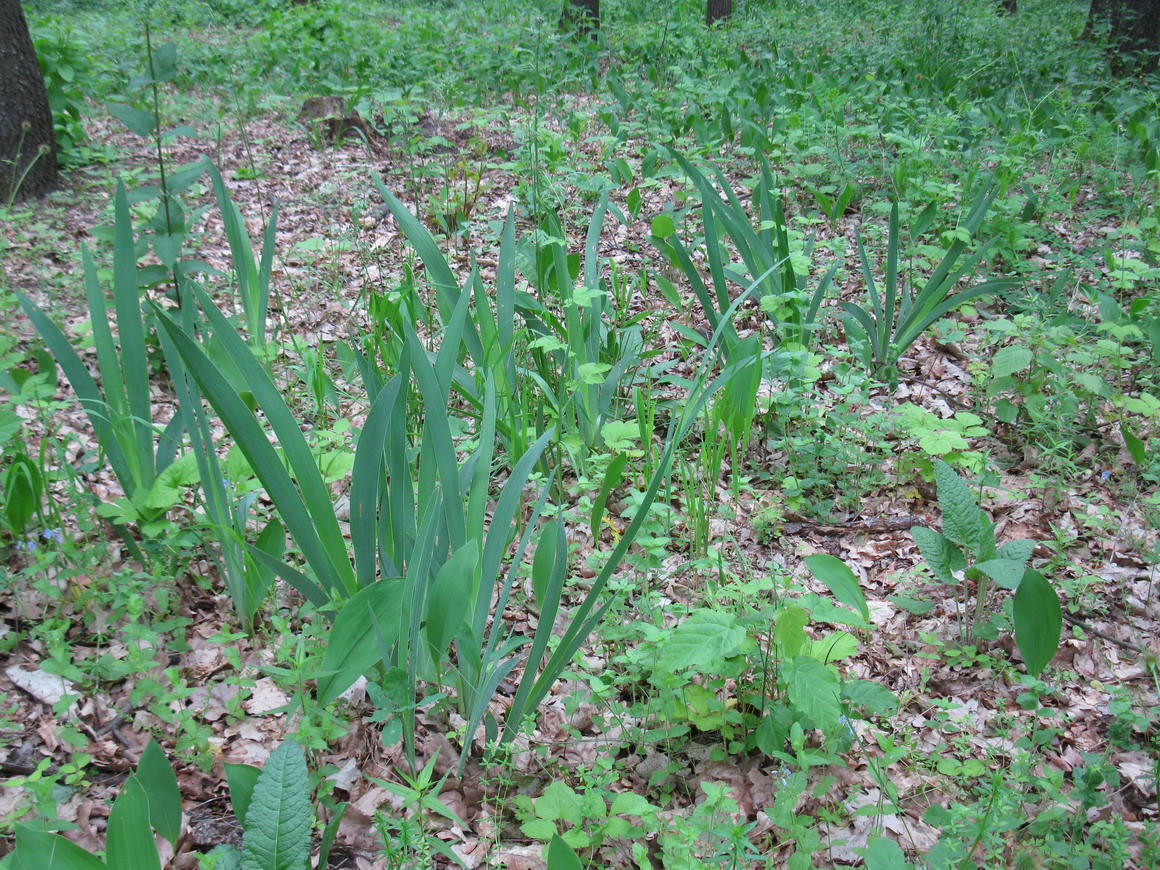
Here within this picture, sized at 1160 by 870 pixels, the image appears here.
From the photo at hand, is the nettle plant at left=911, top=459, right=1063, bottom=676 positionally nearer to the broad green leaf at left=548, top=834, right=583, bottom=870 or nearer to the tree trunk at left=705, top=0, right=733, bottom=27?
the broad green leaf at left=548, top=834, right=583, bottom=870

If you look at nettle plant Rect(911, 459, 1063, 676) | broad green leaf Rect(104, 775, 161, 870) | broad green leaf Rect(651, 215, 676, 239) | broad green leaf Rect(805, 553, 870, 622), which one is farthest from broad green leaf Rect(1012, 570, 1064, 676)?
broad green leaf Rect(651, 215, 676, 239)

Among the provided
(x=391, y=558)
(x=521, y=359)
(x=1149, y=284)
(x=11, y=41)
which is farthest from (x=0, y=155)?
(x=1149, y=284)

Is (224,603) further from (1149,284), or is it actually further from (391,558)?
(1149,284)

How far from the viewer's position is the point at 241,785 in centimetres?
124

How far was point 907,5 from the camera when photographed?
10.1 meters

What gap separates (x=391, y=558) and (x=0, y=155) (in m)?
3.62

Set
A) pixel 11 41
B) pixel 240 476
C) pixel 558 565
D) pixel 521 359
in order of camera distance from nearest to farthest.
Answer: pixel 558 565
pixel 240 476
pixel 521 359
pixel 11 41

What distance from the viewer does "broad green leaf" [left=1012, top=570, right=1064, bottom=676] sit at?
5.11 ft

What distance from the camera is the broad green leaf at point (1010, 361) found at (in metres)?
2.39

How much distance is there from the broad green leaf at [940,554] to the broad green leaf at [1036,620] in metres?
0.21

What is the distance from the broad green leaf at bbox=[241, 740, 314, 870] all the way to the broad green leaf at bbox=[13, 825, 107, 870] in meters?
0.22

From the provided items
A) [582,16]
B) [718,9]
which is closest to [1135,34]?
[582,16]

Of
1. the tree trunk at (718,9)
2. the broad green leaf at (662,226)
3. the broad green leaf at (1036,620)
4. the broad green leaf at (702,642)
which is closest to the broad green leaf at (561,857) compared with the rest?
the broad green leaf at (702,642)

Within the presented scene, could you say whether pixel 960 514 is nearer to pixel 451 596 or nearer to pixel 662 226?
pixel 451 596
